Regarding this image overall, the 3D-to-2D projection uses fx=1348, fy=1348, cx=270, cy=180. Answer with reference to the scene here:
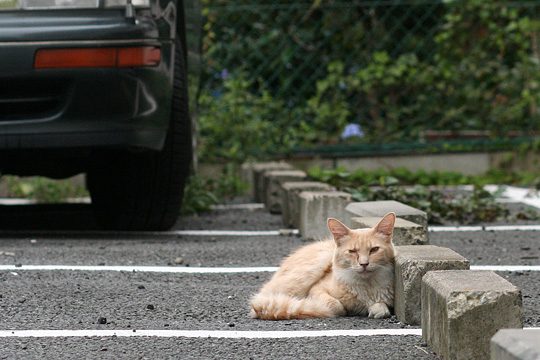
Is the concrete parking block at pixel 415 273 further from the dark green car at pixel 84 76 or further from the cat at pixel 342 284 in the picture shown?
the dark green car at pixel 84 76

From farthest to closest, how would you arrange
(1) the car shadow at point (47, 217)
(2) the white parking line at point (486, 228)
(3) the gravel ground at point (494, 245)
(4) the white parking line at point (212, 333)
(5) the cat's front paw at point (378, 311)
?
(1) the car shadow at point (47, 217), (2) the white parking line at point (486, 228), (3) the gravel ground at point (494, 245), (5) the cat's front paw at point (378, 311), (4) the white parking line at point (212, 333)

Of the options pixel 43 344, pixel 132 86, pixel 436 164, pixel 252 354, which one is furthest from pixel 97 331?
pixel 436 164

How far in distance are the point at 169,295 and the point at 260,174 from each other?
15.3 ft

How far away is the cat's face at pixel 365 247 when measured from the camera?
461 cm

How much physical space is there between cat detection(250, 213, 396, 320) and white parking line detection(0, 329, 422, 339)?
10.8 inches

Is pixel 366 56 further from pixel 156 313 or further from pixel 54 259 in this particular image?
pixel 156 313

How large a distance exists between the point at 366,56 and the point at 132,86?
5482mm

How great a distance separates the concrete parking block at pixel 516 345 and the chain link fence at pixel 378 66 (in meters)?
8.17

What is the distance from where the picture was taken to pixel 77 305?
4.84 metres

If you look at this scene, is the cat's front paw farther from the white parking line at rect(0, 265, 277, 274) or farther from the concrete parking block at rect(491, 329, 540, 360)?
the concrete parking block at rect(491, 329, 540, 360)

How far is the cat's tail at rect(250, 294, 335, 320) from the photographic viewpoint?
→ 4.57 m

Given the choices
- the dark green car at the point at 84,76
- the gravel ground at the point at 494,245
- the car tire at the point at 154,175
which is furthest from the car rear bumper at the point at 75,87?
the gravel ground at the point at 494,245

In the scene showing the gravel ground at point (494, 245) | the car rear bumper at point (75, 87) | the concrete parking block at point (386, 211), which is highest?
the car rear bumper at point (75, 87)

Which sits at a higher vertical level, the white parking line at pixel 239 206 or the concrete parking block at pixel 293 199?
the concrete parking block at pixel 293 199
